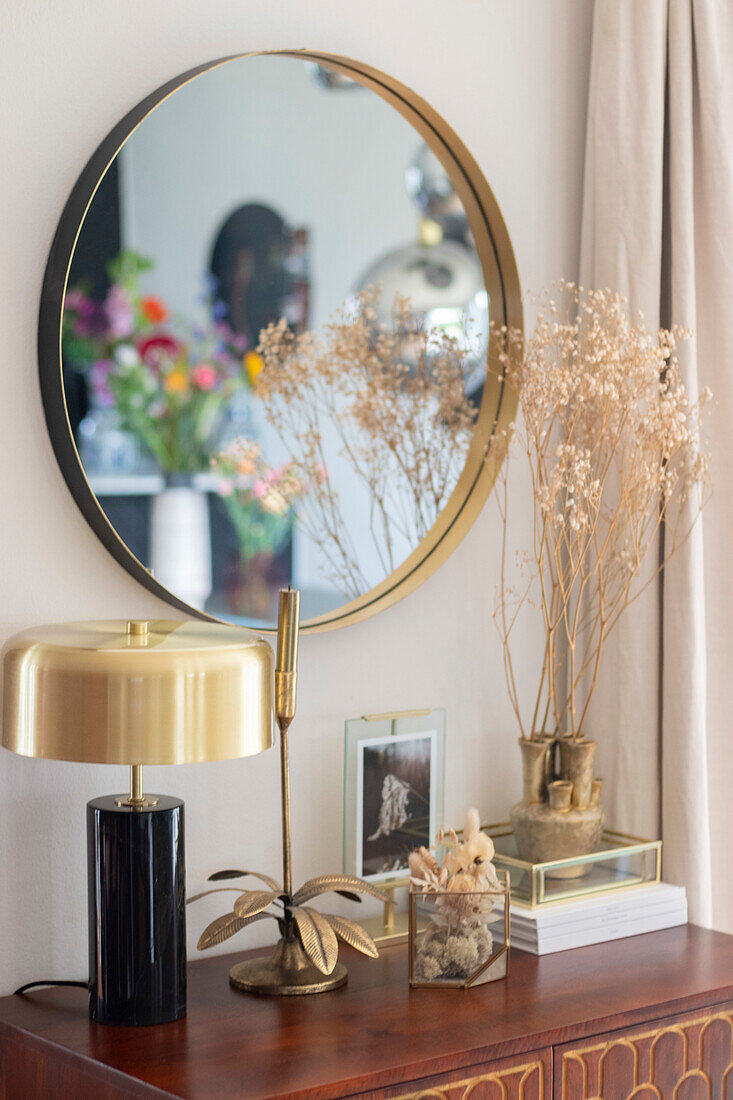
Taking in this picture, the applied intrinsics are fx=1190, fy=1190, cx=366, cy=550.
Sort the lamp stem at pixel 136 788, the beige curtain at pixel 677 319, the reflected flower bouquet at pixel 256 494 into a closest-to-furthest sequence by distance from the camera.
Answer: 1. the lamp stem at pixel 136 788
2. the reflected flower bouquet at pixel 256 494
3. the beige curtain at pixel 677 319

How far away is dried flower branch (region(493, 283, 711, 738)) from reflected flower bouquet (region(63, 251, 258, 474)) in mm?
460

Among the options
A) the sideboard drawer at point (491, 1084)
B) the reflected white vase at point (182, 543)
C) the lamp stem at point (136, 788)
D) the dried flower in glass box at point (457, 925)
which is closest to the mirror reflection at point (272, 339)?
the reflected white vase at point (182, 543)

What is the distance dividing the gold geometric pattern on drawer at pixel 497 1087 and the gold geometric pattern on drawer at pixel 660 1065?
0.04 metres

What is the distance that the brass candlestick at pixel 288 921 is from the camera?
4.82 ft

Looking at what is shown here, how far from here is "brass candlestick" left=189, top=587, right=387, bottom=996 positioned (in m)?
1.47

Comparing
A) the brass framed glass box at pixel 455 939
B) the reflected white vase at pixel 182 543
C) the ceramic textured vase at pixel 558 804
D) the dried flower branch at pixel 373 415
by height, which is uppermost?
the dried flower branch at pixel 373 415

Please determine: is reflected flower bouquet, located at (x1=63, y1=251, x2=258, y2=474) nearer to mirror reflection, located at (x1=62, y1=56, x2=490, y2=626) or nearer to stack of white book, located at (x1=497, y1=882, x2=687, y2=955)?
mirror reflection, located at (x1=62, y1=56, x2=490, y2=626)

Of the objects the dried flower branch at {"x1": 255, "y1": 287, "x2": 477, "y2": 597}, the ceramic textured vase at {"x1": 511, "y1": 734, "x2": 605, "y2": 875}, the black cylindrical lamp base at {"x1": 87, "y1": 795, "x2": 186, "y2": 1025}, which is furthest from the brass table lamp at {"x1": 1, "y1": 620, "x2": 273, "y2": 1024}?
the ceramic textured vase at {"x1": 511, "y1": 734, "x2": 605, "y2": 875}

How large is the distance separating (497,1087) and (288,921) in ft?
1.09

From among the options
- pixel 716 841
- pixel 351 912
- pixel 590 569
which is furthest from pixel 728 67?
pixel 351 912

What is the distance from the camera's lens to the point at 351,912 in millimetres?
1801

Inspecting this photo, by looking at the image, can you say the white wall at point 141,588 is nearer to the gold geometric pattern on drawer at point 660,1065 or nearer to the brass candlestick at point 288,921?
the brass candlestick at point 288,921

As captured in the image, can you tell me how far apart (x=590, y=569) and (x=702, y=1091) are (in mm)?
836

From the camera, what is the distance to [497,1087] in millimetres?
1339
